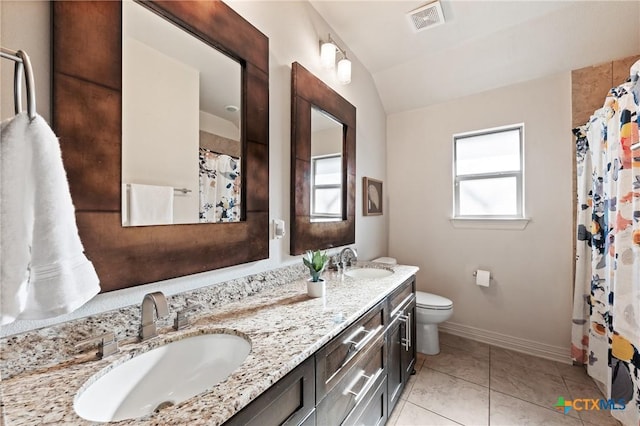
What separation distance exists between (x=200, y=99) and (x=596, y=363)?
2.93 metres

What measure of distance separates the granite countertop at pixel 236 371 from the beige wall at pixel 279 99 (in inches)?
4.8

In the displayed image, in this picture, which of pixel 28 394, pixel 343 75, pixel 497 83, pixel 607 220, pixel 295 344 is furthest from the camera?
pixel 497 83

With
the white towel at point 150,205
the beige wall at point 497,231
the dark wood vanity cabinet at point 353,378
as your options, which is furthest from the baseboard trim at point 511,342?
the white towel at point 150,205

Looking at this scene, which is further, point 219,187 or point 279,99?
point 279,99

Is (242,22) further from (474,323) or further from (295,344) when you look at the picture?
A: (474,323)

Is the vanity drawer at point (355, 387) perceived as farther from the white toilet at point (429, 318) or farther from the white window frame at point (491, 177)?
the white window frame at point (491, 177)

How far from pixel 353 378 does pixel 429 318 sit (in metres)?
1.29

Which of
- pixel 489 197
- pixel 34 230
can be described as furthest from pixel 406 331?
pixel 34 230

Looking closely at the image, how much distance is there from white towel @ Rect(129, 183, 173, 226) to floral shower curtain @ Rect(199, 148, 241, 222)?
14 cm

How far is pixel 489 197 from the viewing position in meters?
2.46

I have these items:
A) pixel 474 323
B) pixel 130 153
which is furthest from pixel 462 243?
pixel 130 153

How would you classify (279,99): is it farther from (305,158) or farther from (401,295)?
(401,295)

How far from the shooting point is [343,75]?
190cm

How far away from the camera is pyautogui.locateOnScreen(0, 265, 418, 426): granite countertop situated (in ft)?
1.75
